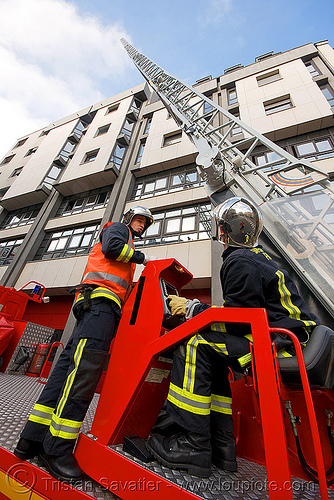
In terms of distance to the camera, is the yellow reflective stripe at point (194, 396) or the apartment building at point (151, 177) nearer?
the yellow reflective stripe at point (194, 396)

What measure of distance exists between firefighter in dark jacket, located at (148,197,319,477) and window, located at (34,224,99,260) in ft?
32.7

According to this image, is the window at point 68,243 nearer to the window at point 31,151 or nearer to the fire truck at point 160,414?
the fire truck at point 160,414

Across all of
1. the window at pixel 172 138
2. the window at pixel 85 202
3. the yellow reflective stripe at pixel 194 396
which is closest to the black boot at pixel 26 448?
the yellow reflective stripe at pixel 194 396

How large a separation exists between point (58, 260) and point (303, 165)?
33.7ft

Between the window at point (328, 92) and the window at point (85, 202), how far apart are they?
1108 cm

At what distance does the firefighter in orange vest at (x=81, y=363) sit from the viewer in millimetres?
1285

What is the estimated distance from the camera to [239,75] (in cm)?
1257

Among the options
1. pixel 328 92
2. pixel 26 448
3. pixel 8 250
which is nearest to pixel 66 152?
pixel 8 250

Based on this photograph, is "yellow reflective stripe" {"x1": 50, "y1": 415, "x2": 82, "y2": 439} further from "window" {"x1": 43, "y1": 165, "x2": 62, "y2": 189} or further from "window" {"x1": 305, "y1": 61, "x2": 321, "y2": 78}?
"window" {"x1": 43, "y1": 165, "x2": 62, "y2": 189}

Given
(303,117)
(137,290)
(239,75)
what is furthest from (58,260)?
(239,75)

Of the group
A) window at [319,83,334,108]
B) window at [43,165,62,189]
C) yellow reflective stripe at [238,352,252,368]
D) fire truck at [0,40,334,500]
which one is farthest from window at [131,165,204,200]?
yellow reflective stripe at [238,352,252,368]

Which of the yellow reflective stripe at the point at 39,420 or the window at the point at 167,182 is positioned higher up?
the window at the point at 167,182

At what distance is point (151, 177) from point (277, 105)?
6.77 metres

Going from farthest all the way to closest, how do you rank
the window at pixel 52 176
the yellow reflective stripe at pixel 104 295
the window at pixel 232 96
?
1. the window at pixel 52 176
2. the window at pixel 232 96
3. the yellow reflective stripe at pixel 104 295
